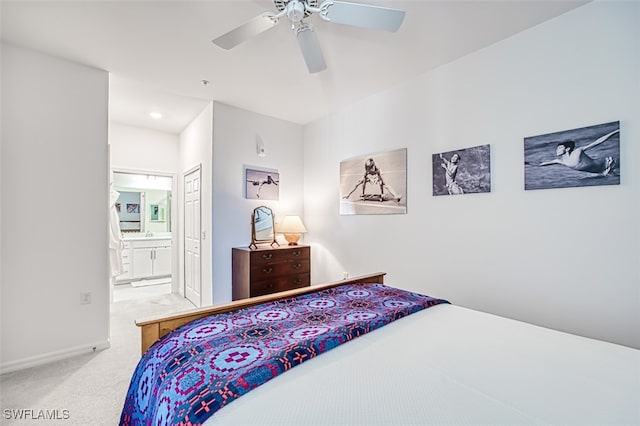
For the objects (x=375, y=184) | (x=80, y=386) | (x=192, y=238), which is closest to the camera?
(x=80, y=386)

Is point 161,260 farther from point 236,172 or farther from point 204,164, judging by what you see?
point 236,172

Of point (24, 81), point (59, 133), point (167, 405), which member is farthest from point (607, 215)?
point (24, 81)

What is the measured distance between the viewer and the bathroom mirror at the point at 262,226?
3702mm

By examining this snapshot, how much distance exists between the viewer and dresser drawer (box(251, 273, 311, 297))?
3.24 metres

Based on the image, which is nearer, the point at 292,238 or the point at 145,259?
the point at 292,238

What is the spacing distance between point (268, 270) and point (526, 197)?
2.56 meters

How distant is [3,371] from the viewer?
2230mm

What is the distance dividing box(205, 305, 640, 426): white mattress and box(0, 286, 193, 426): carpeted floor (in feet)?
4.99

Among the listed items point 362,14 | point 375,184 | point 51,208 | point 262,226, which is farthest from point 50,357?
point 362,14

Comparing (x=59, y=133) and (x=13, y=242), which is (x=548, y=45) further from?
(x=13, y=242)

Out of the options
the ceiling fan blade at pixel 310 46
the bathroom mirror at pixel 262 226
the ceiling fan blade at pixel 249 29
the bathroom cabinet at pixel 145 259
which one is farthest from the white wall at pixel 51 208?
the bathroom cabinet at pixel 145 259

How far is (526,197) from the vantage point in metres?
2.16

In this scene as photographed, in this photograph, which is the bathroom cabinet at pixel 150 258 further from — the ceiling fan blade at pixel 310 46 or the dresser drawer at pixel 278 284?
the ceiling fan blade at pixel 310 46

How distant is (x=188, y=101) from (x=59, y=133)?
4.33 ft
